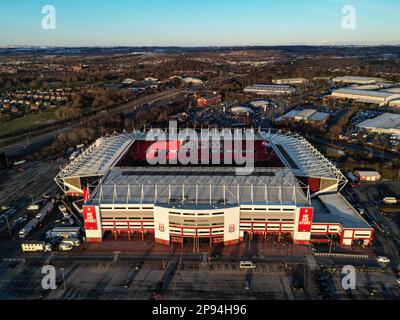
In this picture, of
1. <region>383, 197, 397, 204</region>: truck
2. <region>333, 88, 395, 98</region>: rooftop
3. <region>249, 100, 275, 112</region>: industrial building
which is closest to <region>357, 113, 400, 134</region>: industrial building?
<region>333, 88, 395, 98</region>: rooftop

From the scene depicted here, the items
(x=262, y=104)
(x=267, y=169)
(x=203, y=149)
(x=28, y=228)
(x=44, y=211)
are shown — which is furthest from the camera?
(x=262, y=104)

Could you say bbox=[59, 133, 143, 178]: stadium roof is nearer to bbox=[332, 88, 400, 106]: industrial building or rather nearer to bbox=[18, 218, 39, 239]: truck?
bbox=[18, 218, 39, 239]: truck

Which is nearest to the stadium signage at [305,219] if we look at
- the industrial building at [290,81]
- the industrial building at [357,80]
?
the industrial building at [290,81]

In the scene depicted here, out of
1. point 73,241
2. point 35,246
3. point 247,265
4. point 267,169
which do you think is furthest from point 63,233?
point 267,169

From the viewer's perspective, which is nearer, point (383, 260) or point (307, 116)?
point (383, 260)

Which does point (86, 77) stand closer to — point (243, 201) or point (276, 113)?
point (276, 113)

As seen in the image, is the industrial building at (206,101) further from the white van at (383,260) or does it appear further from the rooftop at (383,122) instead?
the white van at (383,260)

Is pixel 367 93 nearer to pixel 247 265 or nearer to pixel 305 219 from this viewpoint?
pixel 305 219

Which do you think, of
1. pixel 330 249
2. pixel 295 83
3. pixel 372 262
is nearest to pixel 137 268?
pixel 330 249
